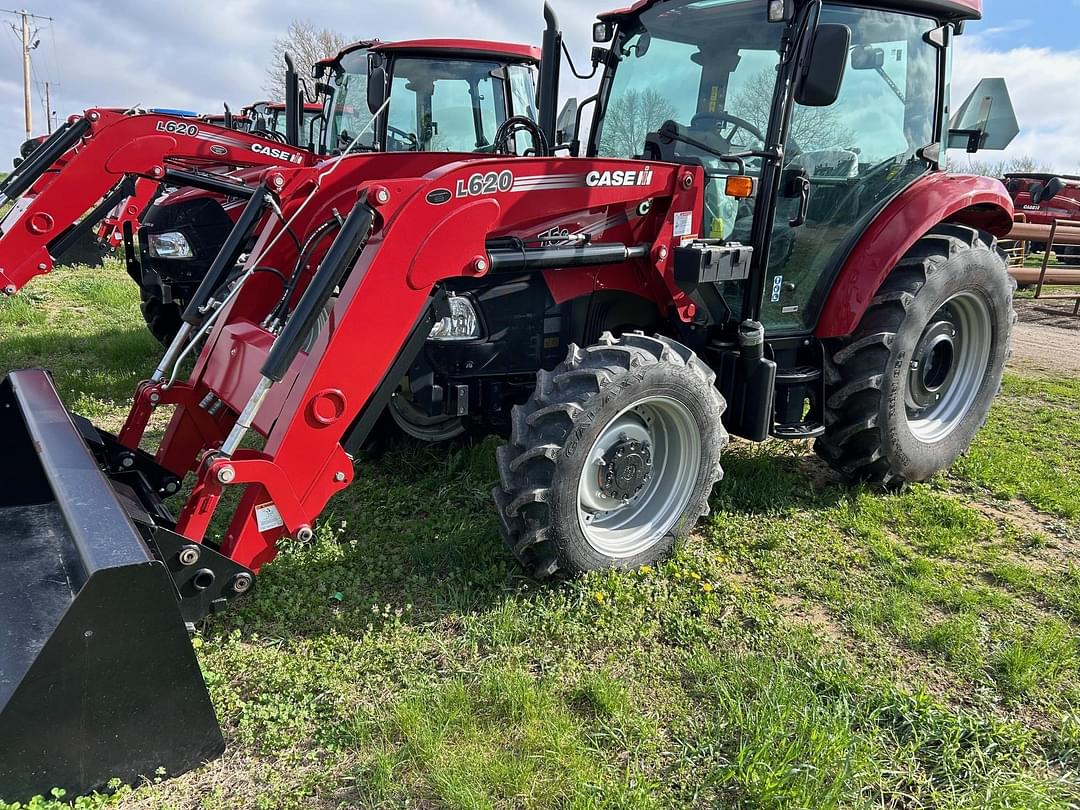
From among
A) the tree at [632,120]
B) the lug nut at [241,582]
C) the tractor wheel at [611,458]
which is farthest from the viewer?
the tree at [632,120]

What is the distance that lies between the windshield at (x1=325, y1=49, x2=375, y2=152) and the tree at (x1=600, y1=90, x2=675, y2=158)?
404 centimetres

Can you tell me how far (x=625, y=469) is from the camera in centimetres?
337

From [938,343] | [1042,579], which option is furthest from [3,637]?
[938,343]

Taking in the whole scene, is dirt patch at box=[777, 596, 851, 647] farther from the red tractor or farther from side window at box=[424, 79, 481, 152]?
the red tractor

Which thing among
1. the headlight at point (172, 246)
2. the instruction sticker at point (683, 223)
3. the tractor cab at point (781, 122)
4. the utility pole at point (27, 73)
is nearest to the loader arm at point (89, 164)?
the headlight at point (172, 246)

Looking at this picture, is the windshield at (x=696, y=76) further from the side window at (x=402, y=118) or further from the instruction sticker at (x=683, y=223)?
the side window at (x=402, y=118)

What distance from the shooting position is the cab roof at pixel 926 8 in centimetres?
391

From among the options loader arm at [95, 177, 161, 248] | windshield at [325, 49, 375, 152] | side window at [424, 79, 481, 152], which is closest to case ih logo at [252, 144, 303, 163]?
loader arm at [95, 177, 161, 248]

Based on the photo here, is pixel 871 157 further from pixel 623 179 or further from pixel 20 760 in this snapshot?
pixel 20 760

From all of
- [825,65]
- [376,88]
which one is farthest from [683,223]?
[376,88]

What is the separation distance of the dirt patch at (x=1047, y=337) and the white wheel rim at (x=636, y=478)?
5.80 metres

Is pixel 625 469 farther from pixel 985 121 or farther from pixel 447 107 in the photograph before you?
pixel 447 107

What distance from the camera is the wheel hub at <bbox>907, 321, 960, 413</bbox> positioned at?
4.34 meters

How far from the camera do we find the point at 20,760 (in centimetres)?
214
